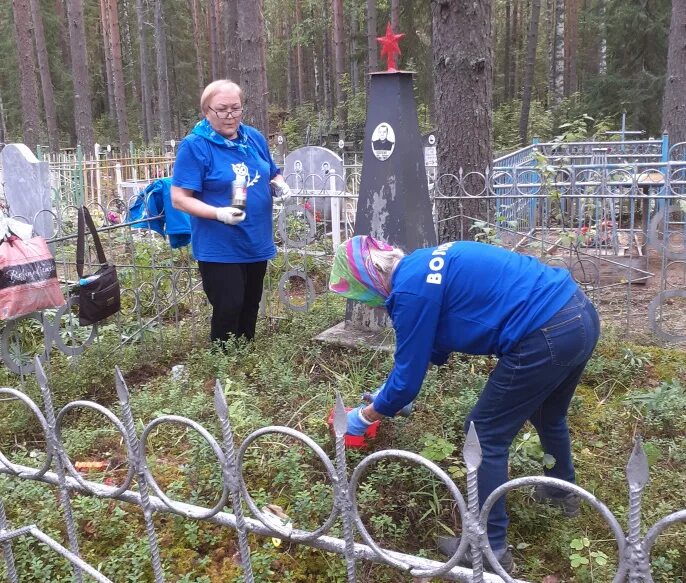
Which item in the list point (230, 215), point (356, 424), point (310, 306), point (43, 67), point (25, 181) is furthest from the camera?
point (43, 67)

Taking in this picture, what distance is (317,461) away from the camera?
2.89m

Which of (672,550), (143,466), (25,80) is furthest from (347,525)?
(25,80)

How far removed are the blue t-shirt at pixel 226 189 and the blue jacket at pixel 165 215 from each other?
443 millimetres

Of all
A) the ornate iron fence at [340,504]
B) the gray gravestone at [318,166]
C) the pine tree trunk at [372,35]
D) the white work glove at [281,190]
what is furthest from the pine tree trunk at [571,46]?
the ornate iron fence at [340,504]

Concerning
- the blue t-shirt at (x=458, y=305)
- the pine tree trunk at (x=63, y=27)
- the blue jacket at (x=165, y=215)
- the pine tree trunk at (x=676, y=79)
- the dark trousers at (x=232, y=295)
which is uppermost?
the pine tree trunk at (x=63, y=27)

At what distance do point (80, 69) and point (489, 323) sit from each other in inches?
663

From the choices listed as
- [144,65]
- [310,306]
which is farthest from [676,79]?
[144,65]

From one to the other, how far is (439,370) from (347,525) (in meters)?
2.24

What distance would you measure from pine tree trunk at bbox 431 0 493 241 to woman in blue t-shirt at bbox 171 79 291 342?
167 cm

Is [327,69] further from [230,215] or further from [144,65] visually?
[230,215]

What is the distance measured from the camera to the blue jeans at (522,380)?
6.95 feet

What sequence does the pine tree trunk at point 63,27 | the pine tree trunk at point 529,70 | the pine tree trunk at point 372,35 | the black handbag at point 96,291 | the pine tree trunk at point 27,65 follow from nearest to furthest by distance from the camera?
→ the black handbag at point 96,291 < the pine tree trunk at point 27,65 < the pine tree trunk at point 529,70 < the pine tree trunk at point 372,35 < the pine tree trunk at point 63,27

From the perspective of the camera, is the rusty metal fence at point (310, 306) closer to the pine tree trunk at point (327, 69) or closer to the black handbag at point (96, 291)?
the black handbag at point (96, 291)

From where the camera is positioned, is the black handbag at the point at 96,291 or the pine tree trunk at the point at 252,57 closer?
the black handbag at the point at 96,291
